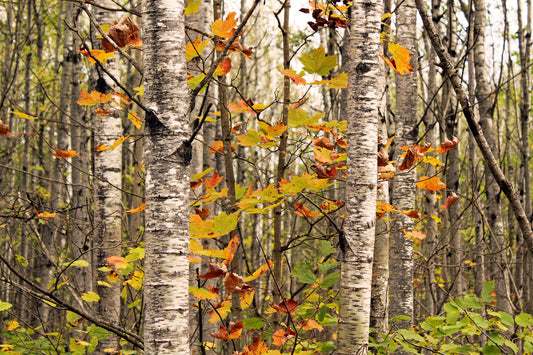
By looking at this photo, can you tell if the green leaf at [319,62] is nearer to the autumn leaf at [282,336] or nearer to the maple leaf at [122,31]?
the maple leaf at [122,31]

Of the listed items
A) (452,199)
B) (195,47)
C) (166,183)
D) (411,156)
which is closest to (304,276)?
(411,156)

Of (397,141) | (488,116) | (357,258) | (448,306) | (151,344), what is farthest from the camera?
(488,116)

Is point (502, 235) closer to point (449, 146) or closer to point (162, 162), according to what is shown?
point (449, 146)

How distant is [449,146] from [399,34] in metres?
1.70

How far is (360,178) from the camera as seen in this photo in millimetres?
1786

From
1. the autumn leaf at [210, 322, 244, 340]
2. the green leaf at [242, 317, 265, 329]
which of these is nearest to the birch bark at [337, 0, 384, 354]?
the autumn leaf at [210, 322, 244, 340]

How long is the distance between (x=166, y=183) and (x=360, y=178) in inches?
→ 32.1

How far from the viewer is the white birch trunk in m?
1.34

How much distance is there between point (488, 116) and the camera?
4.18 meters

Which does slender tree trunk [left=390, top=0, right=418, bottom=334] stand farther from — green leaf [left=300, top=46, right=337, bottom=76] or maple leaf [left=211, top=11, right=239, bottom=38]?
maple leaf [left=211, top=11, right=239, bottom=38]

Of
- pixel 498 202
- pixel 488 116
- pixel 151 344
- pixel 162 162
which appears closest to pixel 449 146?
pixel 162 162

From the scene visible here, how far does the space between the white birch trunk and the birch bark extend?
708 millimetres

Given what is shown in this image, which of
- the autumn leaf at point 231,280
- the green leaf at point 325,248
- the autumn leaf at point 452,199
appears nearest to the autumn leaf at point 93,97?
the autumn leaf at point 231,280

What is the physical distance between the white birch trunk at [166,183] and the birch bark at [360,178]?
2.32ft
